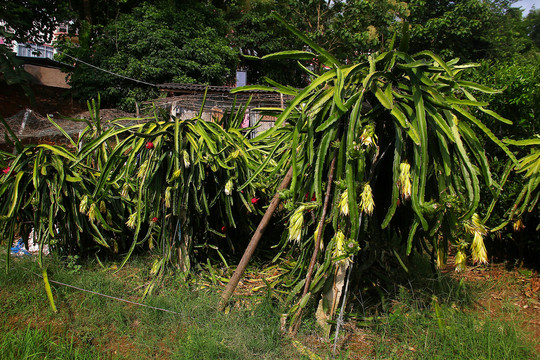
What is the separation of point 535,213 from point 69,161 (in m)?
4.58

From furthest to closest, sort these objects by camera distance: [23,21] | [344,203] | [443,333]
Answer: [23,21], [443,333], [344,203]

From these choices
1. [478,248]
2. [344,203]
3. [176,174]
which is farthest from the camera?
[176,174]

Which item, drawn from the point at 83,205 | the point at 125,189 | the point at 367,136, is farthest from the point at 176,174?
the point at 367,136

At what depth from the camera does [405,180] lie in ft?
7.55

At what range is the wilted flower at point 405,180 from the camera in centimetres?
229

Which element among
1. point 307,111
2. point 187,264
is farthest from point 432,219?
point 187,264

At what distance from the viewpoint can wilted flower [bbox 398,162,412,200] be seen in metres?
2.29

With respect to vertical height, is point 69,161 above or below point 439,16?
below

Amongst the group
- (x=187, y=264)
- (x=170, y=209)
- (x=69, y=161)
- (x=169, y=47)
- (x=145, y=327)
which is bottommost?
(x=145, y=327)

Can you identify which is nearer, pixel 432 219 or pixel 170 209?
pixel 432 219

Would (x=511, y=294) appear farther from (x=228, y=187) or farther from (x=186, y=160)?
(x=186, y=160)

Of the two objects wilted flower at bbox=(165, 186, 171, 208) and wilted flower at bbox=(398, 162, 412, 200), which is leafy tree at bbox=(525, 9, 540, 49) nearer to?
wilted flower at bbox=(398, 162, 412, 200)

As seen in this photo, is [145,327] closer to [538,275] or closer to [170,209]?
[170,209]

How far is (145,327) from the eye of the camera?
2.93m
